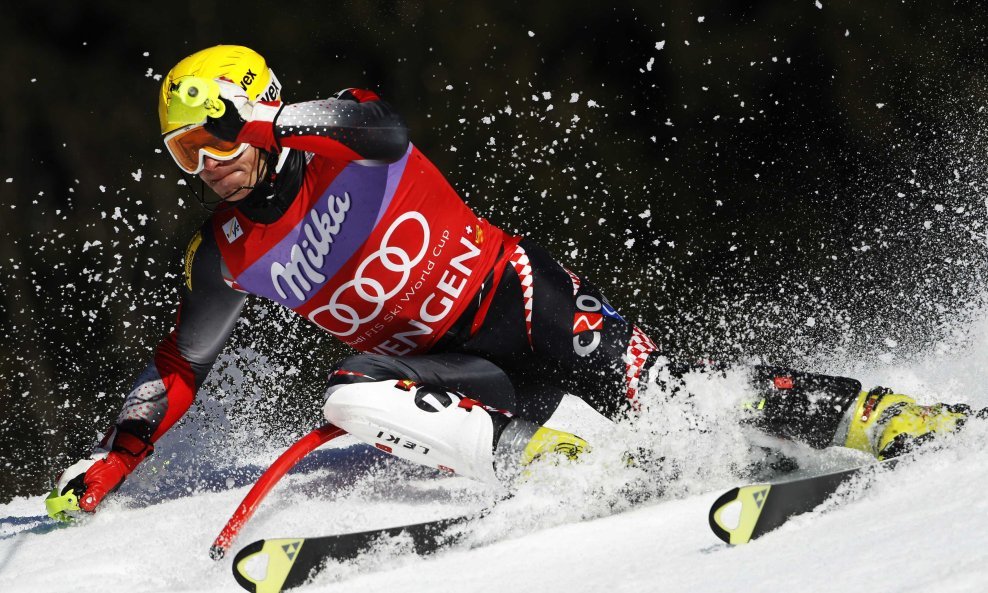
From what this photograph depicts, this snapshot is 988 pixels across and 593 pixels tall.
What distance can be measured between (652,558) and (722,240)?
309 centimetres

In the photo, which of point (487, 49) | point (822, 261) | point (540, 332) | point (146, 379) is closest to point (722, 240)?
point (822, 261)

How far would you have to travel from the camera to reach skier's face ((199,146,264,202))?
216 cm

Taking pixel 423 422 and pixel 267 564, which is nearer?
pixel 267 564

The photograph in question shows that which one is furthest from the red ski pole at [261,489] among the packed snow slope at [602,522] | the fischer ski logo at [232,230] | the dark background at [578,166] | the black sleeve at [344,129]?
the dark background at [578,166]

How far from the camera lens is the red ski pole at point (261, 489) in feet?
6.55

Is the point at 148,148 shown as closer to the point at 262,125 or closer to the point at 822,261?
the point at 262,125

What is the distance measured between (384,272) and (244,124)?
49cm

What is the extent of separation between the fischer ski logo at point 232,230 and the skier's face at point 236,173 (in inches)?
4.1

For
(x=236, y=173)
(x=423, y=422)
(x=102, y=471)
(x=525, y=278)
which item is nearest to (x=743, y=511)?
(x=423, y=422)

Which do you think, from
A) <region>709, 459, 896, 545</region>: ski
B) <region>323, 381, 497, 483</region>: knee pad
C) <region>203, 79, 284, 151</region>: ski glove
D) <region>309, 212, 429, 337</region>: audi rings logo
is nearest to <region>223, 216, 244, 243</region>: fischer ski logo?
<region>309, 212, 429, 337</region>: audi rings logo

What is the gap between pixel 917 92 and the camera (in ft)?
14.0

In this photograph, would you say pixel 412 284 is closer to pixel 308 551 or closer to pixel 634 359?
pixel 634 359

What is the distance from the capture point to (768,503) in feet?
5.02

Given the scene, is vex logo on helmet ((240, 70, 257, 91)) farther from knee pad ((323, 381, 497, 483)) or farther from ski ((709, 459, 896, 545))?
ski ((709, 459, 896, 545))
